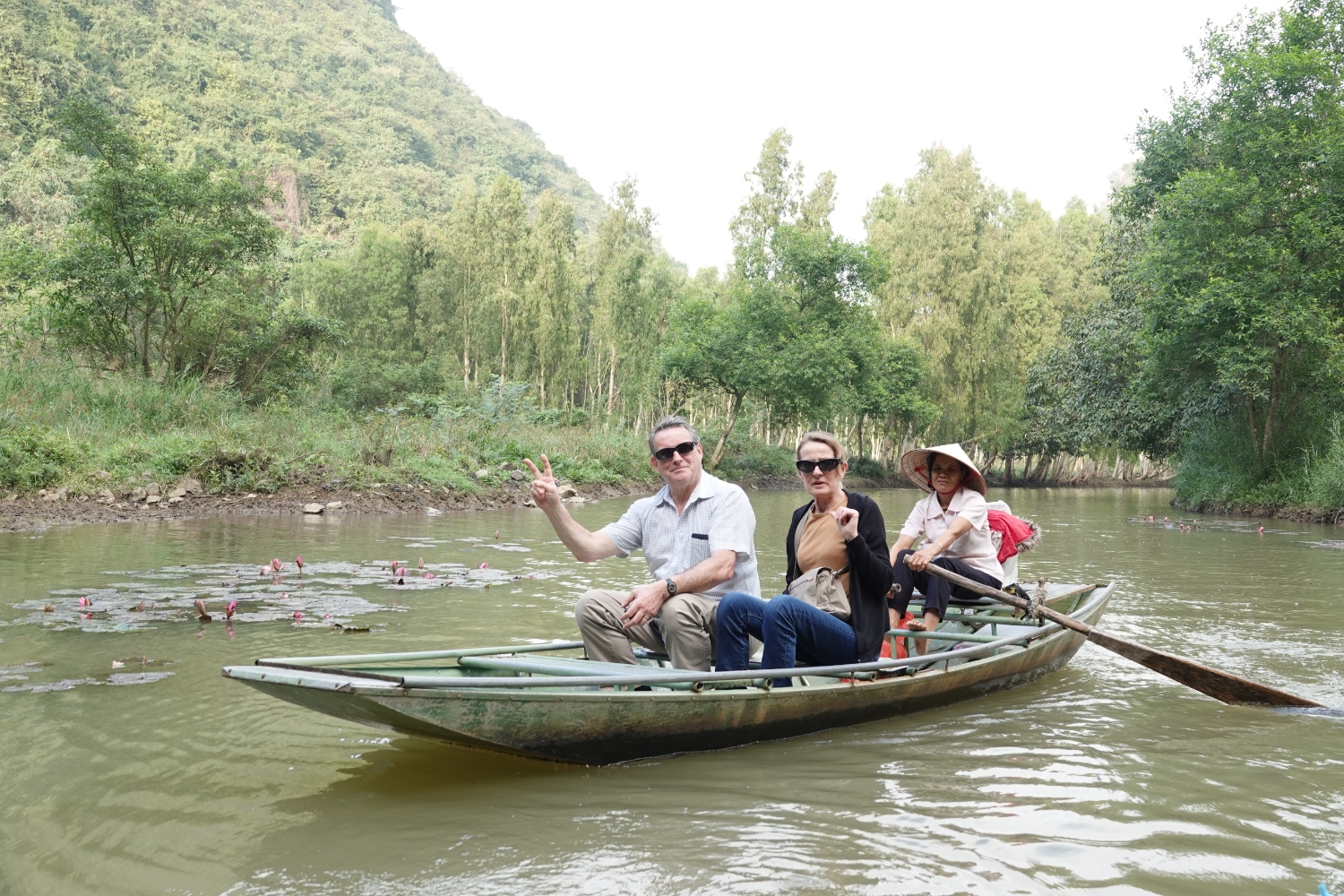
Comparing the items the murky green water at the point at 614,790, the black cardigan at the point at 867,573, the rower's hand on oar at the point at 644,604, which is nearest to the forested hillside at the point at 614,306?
the murky green water at the point at 614,790

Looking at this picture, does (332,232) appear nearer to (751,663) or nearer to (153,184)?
(153,184)

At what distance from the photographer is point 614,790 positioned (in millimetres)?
3889

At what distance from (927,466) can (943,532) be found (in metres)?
0.43

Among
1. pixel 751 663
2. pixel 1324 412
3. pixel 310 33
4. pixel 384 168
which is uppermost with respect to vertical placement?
pixel 310 33

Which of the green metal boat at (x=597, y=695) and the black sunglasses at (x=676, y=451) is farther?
the black sunglasses at (x=676, y=451)

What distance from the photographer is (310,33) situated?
101 meters

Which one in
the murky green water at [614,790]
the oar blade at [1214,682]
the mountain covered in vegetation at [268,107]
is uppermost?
the mountain covered in vegetation at [268,107]

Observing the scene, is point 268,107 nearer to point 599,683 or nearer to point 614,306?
point 614,306

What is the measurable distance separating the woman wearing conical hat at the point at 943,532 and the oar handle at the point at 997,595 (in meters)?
0.15

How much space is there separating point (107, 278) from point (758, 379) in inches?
800

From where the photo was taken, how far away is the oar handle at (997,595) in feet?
18.2

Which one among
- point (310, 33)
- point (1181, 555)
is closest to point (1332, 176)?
point (1181, 555)

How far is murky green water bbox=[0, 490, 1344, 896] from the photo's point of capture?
10.2ft

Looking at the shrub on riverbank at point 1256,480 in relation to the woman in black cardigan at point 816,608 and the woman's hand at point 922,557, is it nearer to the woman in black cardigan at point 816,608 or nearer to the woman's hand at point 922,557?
the woman's hand at point 922,557
